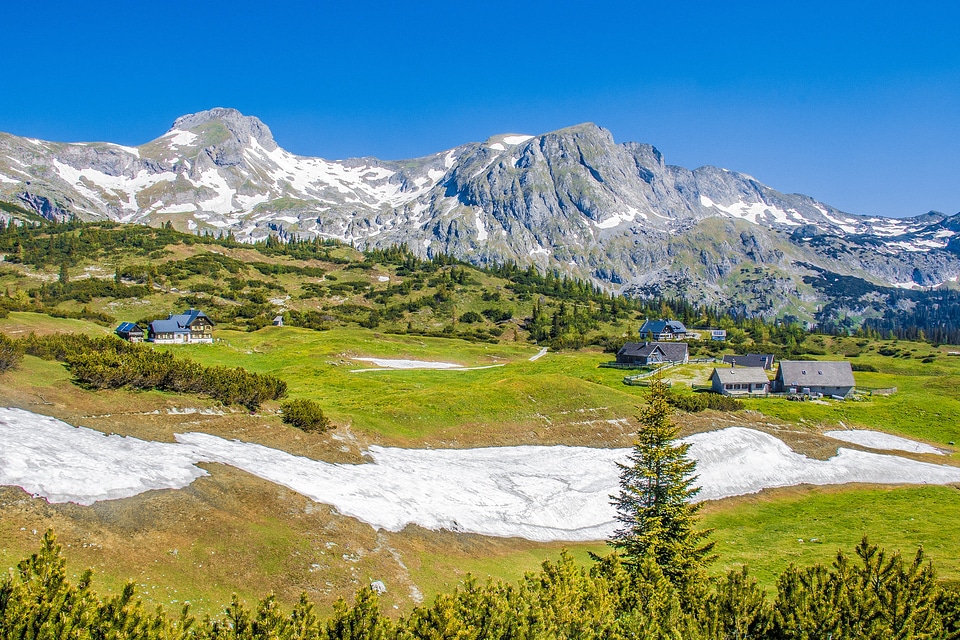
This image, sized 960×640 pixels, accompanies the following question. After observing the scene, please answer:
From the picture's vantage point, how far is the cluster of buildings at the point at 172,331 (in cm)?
11019

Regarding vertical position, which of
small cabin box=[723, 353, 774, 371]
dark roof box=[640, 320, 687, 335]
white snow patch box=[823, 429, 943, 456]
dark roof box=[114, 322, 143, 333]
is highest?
dark roof box=[640, 320, 687, 335]

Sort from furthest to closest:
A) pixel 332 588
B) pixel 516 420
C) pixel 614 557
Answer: pixel 516 420
pixel 332 588
pixel 614 557

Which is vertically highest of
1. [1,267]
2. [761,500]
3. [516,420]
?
[1,267]

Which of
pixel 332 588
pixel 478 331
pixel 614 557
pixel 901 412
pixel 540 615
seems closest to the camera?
pixel 540 615

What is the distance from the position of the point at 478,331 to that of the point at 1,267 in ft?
548

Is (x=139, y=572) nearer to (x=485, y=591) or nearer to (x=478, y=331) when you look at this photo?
(x=485, y=591)

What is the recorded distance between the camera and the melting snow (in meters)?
22.0

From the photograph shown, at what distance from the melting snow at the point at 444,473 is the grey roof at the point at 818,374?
37.5m

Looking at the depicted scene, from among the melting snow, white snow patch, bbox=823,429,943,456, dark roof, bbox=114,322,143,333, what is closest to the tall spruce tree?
the melting snow

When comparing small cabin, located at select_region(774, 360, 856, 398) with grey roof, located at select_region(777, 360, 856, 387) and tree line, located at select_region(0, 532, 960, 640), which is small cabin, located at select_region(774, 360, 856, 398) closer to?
grey roof, located at select_region(777, 360, 856, 387)

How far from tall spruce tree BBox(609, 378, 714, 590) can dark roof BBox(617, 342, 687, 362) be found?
335 feet

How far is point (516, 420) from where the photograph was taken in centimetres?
5538

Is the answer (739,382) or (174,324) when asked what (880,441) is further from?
(174,324)

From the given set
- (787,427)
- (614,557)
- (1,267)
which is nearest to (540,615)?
(614,557)
